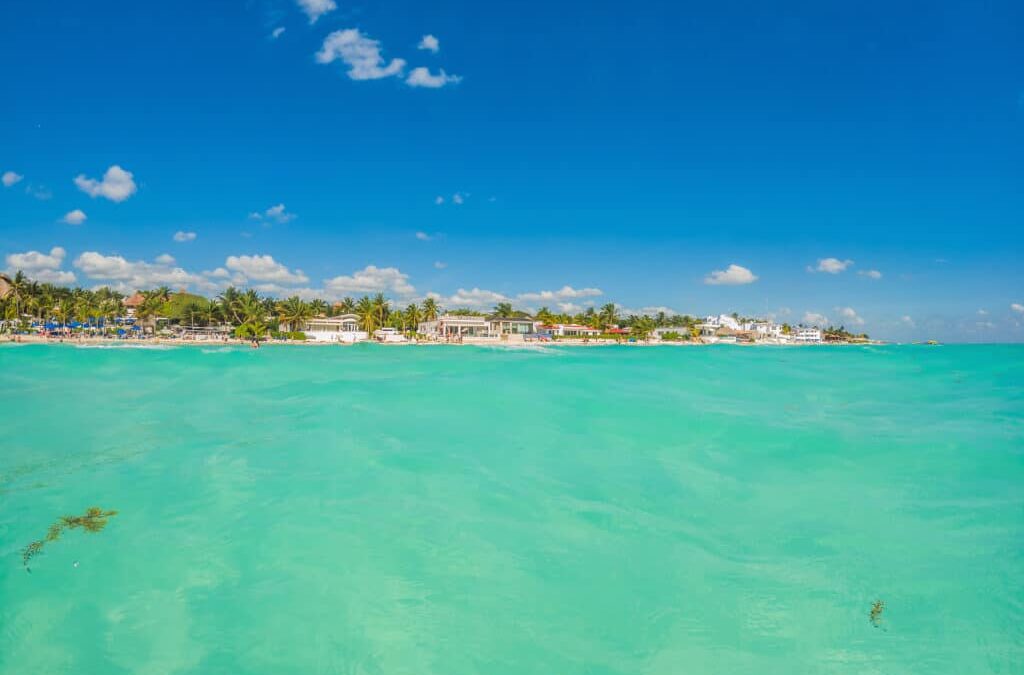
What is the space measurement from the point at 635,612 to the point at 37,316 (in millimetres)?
90622

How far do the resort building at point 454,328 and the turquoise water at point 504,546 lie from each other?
227ft

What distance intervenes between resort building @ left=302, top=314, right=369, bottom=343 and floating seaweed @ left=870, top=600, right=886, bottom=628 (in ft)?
255

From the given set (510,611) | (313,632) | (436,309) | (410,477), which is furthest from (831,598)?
(436,309)

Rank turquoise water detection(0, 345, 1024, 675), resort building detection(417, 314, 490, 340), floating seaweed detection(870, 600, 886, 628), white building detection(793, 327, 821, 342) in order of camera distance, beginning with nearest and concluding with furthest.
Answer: turquoise water detection(0, 345, 1024, 675) → floating seaweed detection(870, 600, 886, 628) → resort building detection(417, 314, 490, 340) → white building detection(793, 327, 821, 342)

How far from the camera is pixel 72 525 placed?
28.6 ft

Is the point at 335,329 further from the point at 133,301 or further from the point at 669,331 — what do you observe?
the point at 669,331

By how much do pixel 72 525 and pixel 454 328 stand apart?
8220cm

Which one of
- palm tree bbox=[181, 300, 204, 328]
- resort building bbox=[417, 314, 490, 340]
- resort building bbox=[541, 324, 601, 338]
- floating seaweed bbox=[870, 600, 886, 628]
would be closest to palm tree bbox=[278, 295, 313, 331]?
palm tree bbox=[181, 300, 204, 328]

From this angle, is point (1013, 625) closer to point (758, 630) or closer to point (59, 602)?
point (758, 630)

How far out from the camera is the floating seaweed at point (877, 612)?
21.6ft

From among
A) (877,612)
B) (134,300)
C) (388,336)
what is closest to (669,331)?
(388,336)

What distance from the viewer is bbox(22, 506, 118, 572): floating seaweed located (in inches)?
307

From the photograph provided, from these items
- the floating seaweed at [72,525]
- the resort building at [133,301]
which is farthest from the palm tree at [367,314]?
the floating seaweed at [72,525]

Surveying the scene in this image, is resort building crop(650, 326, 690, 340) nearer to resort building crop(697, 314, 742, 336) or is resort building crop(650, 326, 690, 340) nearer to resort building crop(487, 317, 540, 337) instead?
resort building crop(697, 314, 742, 336)
